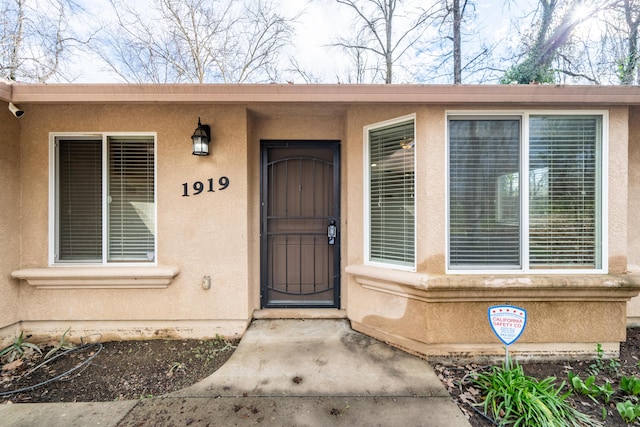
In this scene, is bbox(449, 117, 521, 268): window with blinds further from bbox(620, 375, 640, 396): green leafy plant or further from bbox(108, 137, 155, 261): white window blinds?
bbox(108, 137, 155, 261): white window blinds

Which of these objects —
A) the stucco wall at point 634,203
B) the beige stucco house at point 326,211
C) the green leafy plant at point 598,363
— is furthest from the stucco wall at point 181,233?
the stucco wall at point 634,203

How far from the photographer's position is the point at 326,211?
3750mm

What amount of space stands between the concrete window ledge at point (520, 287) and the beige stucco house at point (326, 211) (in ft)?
0.07

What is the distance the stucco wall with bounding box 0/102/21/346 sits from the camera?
9.65 feet

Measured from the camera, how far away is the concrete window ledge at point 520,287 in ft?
8.85

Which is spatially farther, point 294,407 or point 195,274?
point 195,274

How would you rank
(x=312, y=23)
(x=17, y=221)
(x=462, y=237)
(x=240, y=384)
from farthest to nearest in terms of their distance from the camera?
(x=312, y=23) < (x=17, y=221) < (x=462, y=237) < (x=240, y=384)

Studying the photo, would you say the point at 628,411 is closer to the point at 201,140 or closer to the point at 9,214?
the point at 201,140

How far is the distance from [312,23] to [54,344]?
8286 millimetres

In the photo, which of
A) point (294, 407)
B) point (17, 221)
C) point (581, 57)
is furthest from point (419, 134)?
point (581, 57)

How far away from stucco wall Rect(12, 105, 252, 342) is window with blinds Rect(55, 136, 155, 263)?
0.14 m

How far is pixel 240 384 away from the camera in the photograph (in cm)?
246

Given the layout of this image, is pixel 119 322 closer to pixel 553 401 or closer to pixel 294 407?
pixel 294 407

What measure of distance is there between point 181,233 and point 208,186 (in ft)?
2.16
